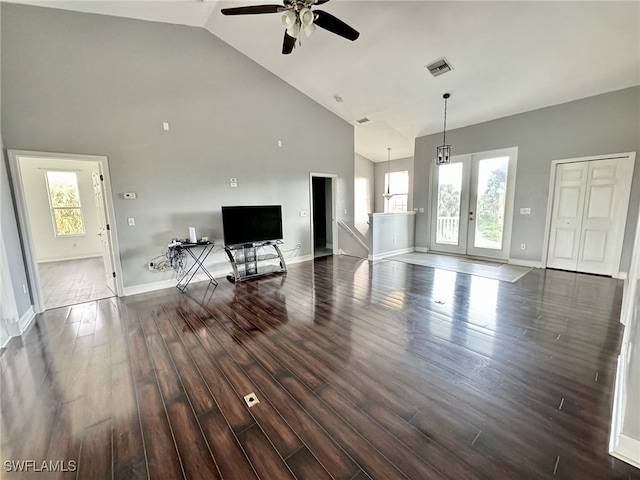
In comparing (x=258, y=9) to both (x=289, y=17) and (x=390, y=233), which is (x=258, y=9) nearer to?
(x=289, y=17)

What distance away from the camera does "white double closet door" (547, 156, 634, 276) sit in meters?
4.34

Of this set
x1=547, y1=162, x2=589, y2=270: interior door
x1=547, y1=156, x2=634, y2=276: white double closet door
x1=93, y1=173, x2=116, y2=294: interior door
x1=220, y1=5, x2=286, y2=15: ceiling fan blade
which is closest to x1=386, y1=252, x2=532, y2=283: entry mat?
x1=547, y1=162, x2=589, y2=270: interior door

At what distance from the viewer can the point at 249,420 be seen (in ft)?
5.50

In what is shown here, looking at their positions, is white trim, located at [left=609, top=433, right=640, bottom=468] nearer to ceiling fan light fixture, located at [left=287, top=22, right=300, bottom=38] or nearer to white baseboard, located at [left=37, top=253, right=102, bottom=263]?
ceiling fan light fixture, located at [left=287, top=22, right=300, bottom=38]

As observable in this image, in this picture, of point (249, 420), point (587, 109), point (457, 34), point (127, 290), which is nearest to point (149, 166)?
point (127, 290)

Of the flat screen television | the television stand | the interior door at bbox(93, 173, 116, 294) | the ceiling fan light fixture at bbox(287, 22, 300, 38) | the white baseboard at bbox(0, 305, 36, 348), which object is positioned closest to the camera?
the ceiling fan light fixture at bbox(287, 22, 300, 38)

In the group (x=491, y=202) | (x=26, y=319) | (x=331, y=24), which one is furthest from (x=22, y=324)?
(x=491, y=202)

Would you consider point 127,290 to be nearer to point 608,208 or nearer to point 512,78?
point 512,78

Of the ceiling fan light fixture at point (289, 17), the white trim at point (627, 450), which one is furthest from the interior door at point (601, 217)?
the ceiling fan light fixture at point (289, 17)

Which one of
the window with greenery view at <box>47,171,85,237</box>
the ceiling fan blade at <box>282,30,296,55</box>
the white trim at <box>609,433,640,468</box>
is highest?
the ceiling fan blade at <box>282,30,296,55</box>

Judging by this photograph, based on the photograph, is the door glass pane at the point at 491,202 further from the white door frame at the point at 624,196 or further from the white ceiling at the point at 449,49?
the white ceiling at the point at 449,49

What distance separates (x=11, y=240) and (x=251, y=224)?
3010mm

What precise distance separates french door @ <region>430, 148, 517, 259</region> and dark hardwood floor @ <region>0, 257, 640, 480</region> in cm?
245

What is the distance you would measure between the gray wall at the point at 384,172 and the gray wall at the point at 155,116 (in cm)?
489
